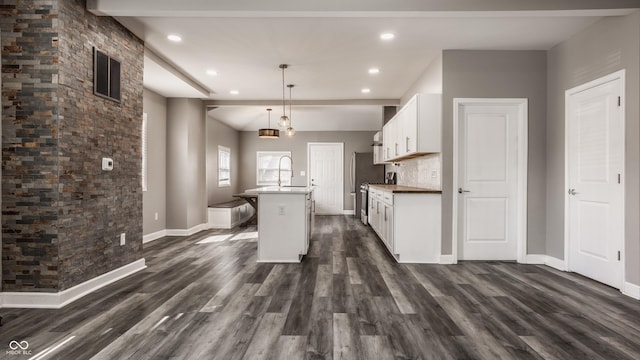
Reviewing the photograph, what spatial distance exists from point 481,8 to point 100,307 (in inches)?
168

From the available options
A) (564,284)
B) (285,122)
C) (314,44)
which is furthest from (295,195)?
(564,284)

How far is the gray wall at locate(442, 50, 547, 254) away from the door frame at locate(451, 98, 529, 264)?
6cm

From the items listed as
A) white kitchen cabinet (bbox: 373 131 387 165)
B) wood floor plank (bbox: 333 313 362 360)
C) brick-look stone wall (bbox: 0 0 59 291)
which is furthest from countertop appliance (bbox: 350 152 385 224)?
brick-look stone wall (bbox: 0 0 59 291)

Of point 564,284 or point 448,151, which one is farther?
point 448,151

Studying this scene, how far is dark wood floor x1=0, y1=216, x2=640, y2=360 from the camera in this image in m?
2.08

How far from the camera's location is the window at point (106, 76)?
321 centimetres

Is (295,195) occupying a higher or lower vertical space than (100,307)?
higher

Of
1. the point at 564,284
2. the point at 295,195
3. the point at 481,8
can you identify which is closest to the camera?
the point at 481,8

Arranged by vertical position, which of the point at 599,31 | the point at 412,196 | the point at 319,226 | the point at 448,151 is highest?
the point at 599,31

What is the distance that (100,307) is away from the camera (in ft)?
9.08

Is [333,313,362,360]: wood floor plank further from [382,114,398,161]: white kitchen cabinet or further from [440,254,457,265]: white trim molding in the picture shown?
[382,114,398,161]: white kitchen cabinet

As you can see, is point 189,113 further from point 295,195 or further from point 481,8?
point 481,8

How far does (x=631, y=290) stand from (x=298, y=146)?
7.84m

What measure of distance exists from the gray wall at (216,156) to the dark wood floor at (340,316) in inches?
149
